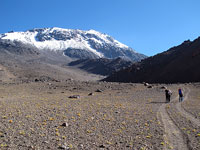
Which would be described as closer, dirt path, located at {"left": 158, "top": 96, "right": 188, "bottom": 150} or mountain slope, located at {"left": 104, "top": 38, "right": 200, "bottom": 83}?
dirt path, located at {"left": 158, "top": 96, "right": 188, "bottom": 150}

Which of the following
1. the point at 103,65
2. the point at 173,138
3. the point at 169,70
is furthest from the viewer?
the point at 103,65

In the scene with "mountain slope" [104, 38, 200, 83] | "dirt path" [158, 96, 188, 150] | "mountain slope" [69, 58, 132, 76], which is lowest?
"dirt path" [158, 96, 188, 150]

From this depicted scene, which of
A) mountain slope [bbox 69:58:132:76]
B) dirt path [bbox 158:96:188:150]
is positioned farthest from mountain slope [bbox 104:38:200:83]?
mountain slope [bbox 69:58:132:76]

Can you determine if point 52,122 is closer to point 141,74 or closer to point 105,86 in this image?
point 105,86

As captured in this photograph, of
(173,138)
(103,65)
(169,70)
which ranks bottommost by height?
(173,138)

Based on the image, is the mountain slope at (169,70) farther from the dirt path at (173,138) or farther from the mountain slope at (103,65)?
the mountain slope at (103,65)

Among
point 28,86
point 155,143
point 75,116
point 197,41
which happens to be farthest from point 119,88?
point 197,41

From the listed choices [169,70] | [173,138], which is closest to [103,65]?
[169,70]

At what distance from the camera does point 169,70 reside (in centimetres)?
6012

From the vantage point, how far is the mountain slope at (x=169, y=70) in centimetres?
5478

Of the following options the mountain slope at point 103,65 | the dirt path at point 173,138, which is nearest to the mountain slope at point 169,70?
the dirt path at point 173,138

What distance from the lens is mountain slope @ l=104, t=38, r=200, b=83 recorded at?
54.8m

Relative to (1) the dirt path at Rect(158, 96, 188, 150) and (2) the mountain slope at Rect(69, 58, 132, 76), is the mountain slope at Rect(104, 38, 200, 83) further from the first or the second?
(2) the mountain slope at Rect(69, 58, 132, 76)

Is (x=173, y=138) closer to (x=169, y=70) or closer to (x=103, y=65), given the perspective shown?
(x=169, y=70)
